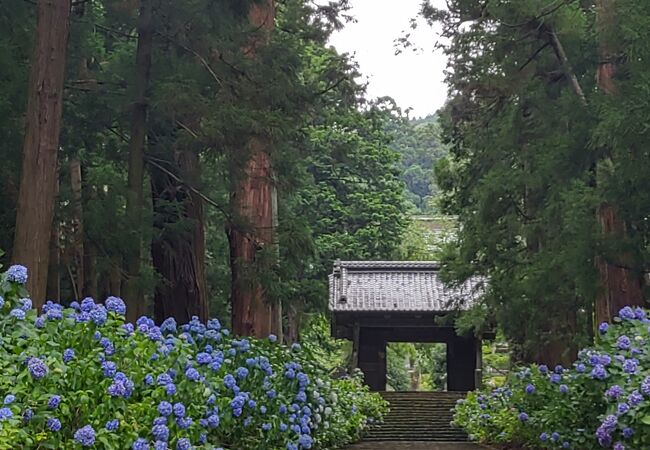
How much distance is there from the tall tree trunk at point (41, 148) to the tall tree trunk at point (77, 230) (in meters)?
1.36

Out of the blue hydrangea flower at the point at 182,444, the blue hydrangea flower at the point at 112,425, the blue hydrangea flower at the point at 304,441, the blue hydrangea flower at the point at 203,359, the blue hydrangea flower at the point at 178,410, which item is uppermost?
the blue hydrangea flower at the point at 203,359

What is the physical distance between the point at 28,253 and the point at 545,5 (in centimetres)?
510

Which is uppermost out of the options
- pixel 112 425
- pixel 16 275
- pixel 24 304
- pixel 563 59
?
pixel 563 59

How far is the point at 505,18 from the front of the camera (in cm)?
803

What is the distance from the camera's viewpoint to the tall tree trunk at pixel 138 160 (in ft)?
22.3

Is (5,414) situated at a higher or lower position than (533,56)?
lower

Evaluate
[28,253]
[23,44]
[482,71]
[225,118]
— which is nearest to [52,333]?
[28,253]

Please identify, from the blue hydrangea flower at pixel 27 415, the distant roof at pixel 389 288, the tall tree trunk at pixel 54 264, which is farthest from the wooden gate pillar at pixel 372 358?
the blue hydrangea flower at pixel 27 415

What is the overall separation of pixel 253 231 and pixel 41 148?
2501 millimetres

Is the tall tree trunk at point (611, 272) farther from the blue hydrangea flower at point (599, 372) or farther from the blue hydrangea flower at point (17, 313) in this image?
the blue hydrangea flower at point (17, 313)

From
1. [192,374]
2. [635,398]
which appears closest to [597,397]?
[635,398]

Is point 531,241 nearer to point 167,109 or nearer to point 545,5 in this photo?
point 545,5

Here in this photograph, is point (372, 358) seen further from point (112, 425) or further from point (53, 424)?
point (53, 424)

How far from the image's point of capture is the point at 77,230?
7512 mm
